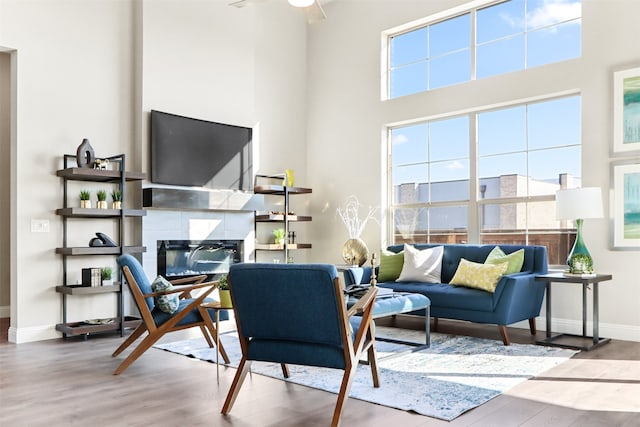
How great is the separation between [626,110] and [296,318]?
3.94 meters

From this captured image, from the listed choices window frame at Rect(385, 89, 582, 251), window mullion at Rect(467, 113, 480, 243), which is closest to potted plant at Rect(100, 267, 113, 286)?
window frame at Rect(385, 89, 582, 251)

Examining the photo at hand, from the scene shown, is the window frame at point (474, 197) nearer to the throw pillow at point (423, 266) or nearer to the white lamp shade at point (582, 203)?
the throw pillow at point (423, 266)

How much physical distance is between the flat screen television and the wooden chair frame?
333 cm

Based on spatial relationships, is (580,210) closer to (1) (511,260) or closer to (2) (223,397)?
(1) (511,260)

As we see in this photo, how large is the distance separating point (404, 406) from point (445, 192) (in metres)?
3.76

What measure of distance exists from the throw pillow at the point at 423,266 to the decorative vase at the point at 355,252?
0.92 meters

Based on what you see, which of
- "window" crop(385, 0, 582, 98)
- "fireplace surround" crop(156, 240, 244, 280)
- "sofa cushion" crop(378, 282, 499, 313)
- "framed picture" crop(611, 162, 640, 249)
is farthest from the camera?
"fireplace surround" crop(156, 240, 244, 280)

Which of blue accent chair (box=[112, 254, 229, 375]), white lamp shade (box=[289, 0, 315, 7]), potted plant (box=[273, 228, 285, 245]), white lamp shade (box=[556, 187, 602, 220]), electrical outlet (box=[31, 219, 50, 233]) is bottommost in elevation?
blue accent chair (box=[112, 254, 229, 375])

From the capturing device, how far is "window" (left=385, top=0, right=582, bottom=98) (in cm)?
560

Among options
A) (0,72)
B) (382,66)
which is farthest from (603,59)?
(0,72)

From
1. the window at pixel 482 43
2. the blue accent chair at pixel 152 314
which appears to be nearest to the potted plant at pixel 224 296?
the blue accent chair at pixel 152 314

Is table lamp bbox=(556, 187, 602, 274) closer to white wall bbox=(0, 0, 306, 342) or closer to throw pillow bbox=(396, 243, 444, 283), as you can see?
throw pillow bbox=(396, 243, 444, 283)

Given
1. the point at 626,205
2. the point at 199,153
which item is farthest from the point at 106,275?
the point at 626,205

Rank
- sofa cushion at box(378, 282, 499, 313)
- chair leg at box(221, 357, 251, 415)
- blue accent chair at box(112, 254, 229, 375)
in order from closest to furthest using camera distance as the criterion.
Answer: chair leg at box(221, 357, 251, 415) → blue accent chair at box(112, 254, 229, 375) → sofa cushion at box(378, 282, 499, 313)
